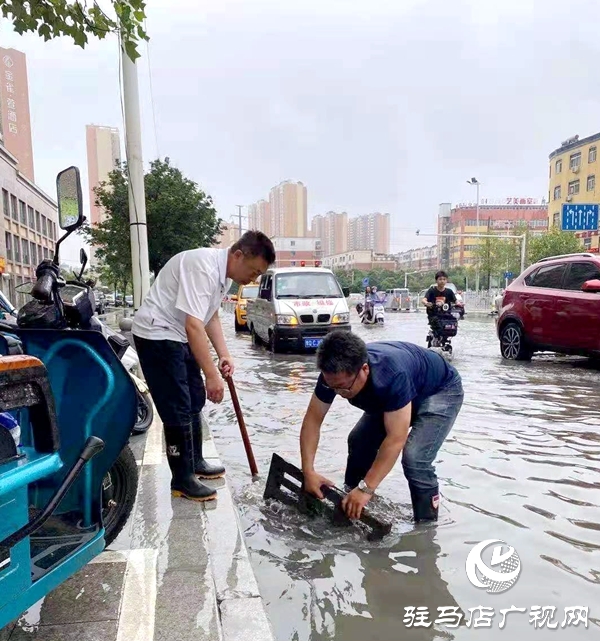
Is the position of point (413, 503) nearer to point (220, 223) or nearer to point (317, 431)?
point (317, 431)

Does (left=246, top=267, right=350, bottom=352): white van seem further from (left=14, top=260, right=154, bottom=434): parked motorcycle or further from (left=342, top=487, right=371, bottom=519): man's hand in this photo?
(left=342, top=487, right=371, bottom=519): man's hand

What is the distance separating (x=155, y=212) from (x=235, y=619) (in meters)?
18.7

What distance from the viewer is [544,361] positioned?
9773 mm

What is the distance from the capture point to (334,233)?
7656 cm

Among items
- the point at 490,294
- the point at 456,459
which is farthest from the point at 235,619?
the point at 490,294

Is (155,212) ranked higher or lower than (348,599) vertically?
higher

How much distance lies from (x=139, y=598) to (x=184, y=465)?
1.14m

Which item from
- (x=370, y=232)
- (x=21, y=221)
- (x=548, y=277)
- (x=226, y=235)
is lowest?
(x=548, y=277)

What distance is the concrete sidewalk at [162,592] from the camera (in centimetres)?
204

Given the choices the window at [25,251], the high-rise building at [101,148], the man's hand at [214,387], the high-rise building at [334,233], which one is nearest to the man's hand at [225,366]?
the man's hand at [214,387]

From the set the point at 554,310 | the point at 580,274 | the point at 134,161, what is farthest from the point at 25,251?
the point at 580,274

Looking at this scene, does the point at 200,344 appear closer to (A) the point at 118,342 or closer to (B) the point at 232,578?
(B) the point at 232,578

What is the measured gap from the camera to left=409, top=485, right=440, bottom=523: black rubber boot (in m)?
3.23

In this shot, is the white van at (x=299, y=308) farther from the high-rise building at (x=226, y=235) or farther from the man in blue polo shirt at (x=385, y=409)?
the man in blue polo shirt at (x=385, y=409)
